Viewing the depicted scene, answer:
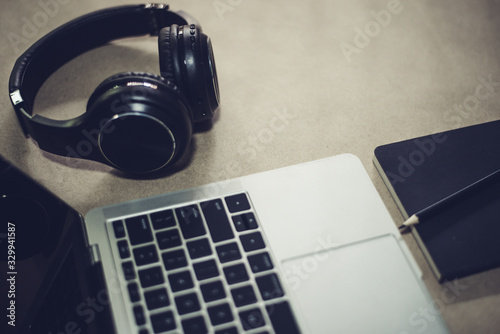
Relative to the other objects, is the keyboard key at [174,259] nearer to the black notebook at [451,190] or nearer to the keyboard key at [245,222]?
the keyboard key at [245,222]

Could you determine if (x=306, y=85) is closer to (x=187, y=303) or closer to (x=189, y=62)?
(x=189, y=62)

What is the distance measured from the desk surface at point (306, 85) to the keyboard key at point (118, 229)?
0.07 m

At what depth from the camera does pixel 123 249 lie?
0.49m

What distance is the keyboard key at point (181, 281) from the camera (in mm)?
474

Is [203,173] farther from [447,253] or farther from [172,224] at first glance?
[447,253]

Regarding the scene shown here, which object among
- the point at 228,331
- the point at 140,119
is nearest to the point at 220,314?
the point at 228,331

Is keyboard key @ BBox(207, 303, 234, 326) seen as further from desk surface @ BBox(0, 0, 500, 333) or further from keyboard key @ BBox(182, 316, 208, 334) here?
desk surface @ BBox(0, 0, 500, 333)

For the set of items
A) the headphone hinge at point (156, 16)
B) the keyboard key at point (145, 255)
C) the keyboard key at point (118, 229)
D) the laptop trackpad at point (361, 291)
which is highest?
the headphone hinge at point (156, 16)

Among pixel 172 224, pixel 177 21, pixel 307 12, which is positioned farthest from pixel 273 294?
pixel 307 12

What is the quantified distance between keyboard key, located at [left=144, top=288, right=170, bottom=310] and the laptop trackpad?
0.14m

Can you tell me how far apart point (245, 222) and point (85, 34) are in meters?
0.40

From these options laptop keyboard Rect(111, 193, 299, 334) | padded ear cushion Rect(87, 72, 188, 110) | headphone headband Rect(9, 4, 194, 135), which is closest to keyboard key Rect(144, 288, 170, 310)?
laptop keyboard Rect(111, 193, 299, 334)

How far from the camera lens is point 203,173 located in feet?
1.96

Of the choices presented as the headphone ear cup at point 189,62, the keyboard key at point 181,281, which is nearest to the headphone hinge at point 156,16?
the headphone ear cup at point 189,62
